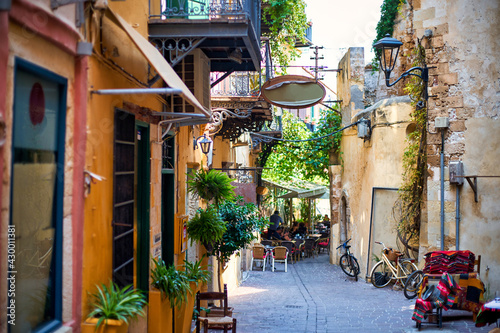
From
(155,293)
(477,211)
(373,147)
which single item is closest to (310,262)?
(373,147)

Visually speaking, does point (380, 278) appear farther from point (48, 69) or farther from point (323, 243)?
point (48, 69)

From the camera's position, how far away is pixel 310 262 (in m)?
21.3

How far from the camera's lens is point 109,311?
4141 millimetres

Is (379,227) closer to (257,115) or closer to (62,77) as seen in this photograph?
(257,115)

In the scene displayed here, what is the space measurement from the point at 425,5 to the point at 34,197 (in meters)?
9.39

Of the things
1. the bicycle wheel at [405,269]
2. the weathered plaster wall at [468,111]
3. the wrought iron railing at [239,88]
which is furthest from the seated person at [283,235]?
the weathered plaster wall at [468,111]

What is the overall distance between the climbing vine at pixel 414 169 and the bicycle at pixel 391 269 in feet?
1.70

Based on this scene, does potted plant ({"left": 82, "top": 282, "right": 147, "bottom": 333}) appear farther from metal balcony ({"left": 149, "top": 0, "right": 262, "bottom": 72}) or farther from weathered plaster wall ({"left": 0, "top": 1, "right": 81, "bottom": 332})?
metal balcony ({"left": 149, "top": 0, "right": 262, "bottom": 72})

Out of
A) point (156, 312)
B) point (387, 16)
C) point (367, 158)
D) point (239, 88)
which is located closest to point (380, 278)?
point (367, 158)

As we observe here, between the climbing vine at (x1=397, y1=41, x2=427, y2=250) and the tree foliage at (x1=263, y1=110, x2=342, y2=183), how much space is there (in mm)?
7155

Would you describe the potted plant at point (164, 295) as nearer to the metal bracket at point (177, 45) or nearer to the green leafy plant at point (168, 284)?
the green leafy plant at point (168, 284)

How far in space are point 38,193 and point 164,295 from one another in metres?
3.00

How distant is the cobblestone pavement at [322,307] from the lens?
867cm

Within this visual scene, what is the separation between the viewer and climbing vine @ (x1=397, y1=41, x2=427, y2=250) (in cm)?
1169
